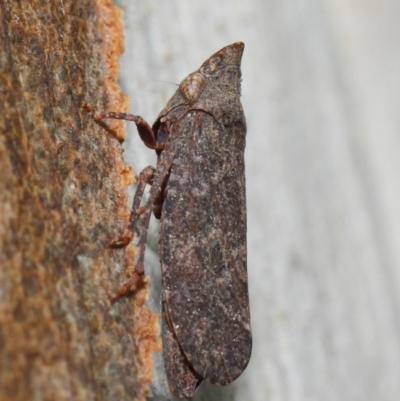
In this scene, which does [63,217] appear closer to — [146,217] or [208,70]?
[146,217]

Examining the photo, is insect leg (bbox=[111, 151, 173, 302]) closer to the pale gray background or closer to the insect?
the insect

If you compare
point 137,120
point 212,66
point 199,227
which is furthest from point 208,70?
point 199,227

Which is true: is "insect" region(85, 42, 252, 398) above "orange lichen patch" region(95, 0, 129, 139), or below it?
below

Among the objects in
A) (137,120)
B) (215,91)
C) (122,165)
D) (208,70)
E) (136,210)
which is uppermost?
(208,70)

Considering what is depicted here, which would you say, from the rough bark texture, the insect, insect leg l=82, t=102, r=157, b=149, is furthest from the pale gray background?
the rough bark texture

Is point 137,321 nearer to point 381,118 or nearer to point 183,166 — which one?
point 183,166

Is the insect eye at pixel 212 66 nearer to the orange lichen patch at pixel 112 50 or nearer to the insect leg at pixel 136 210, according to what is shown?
the orange lichen patch at pixel 112 50

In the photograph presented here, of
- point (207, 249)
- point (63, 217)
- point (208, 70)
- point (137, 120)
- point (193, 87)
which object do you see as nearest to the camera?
point (63, 217)
